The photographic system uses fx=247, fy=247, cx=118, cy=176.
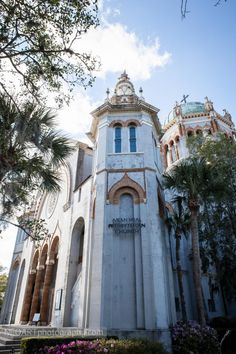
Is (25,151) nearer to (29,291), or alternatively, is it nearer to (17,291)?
(29,291)

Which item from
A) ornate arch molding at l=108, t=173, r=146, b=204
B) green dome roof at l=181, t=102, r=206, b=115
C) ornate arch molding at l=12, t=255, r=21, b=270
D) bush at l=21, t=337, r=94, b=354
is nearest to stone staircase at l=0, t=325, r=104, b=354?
bush at l=21, t=337, r=94, b=354

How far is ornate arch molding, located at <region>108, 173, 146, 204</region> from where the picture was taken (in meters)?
13.5

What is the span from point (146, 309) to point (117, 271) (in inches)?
Answer: 80.5

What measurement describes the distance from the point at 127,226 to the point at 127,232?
0.30m

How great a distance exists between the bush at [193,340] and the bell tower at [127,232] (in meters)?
0.75

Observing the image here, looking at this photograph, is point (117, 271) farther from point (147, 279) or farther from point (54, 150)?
point (54, 150)

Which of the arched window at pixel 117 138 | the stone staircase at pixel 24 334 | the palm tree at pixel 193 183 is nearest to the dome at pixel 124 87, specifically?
the arched window at pixel 117 138

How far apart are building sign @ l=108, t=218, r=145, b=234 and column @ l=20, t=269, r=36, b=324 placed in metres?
12.2

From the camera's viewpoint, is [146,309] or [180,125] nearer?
[146,309]

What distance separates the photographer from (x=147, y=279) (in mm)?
11266

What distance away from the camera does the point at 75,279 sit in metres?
15.3

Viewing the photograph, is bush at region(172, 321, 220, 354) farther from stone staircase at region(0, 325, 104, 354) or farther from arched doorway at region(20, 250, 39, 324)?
arched doorway at region(20, 250, 39, 324)

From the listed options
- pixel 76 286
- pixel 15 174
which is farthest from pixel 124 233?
→ pixel 15 174

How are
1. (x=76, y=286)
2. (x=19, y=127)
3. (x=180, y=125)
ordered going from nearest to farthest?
(x=19, y=127) < (x=76, y=286) < (x=180, y=125)
